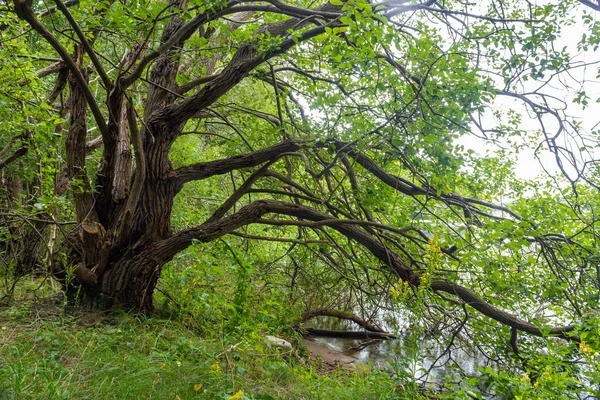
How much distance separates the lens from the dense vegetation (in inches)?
127

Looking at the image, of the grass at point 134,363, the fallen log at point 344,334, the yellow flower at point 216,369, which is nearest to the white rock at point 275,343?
the grass at point 134,363

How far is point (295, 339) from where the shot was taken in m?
5.52

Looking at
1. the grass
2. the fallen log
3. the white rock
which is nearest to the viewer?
the grass

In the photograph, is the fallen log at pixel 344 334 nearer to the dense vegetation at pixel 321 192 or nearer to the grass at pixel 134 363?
the dense vegetation at pixel 321 192

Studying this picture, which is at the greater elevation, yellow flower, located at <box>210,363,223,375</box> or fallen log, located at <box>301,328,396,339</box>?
fallen log, located at <box>301,328,396,339</box>

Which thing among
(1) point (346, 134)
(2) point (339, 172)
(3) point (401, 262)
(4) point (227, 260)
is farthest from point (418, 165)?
(4) point (227, 260)

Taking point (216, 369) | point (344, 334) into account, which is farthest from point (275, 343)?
point (344, 334)

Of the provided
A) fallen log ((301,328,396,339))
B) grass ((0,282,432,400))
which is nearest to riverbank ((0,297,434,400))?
grass ((0,282,432,400))

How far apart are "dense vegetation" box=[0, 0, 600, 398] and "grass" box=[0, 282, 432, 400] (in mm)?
25

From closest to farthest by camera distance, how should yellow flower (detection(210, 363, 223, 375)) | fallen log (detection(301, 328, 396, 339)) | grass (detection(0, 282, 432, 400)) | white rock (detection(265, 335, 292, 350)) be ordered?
1. grass (detection(0, 282, 432, 400))
2. yellow flower (detection(210, 363, 223, 375))
3. white rock (detection(265, 335, 292, 350))
4. fallen log (detection(301, 328, 396, 339))

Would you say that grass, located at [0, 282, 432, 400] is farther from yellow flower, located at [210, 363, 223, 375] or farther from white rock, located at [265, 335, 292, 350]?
white rock, located at [265, 335, 292, 350]

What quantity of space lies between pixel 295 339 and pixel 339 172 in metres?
2.14

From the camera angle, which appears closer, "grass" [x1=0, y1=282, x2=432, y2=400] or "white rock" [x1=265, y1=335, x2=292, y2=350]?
"grass" [x1=0, y1=282, x2=432, y2=400]

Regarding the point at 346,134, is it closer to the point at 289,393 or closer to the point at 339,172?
the point at 339,172
